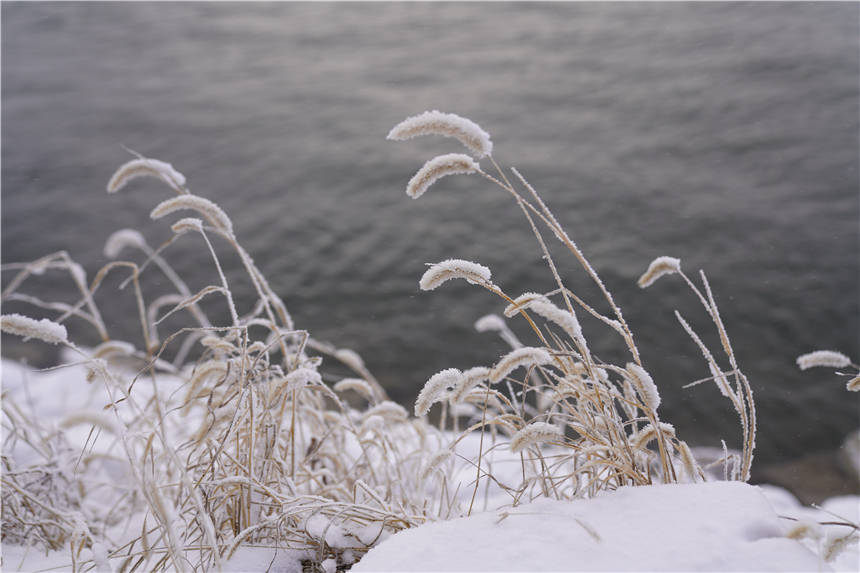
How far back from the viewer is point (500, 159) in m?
5.19

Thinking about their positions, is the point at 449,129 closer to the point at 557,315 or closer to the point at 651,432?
the point at 557,315

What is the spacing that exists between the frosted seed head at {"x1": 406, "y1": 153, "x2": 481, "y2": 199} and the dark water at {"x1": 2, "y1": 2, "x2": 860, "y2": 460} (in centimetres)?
278

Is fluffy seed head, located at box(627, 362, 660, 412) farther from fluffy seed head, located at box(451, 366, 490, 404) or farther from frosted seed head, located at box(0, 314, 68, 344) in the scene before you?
frosted seed head, located at box(0, 314, 68, 344)

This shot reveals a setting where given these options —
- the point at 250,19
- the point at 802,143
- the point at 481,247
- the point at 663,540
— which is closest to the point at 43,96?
the point at 250,19

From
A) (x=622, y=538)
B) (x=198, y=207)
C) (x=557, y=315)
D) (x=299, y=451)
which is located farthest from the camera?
A: (x=299, y=451)

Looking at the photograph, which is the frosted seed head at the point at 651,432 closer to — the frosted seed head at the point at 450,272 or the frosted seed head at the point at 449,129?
the frosted seed head at the point at 450,272

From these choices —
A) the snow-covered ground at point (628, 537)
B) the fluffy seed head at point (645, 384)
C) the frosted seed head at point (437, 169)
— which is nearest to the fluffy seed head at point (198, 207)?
the frosted seed head at point (437, 169)

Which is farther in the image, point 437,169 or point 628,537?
point 437,169

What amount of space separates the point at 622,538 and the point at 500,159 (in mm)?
4364

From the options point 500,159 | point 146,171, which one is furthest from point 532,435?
point 500,159

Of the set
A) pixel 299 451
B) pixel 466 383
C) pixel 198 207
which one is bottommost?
pixel 299 451

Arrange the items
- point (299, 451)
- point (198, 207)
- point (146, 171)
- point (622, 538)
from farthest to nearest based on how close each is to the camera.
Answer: point (299, 451)
point (146, 171)
point (198, 207)
point (622, 538)

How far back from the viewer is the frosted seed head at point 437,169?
4.19ft

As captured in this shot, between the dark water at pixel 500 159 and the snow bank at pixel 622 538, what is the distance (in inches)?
100
